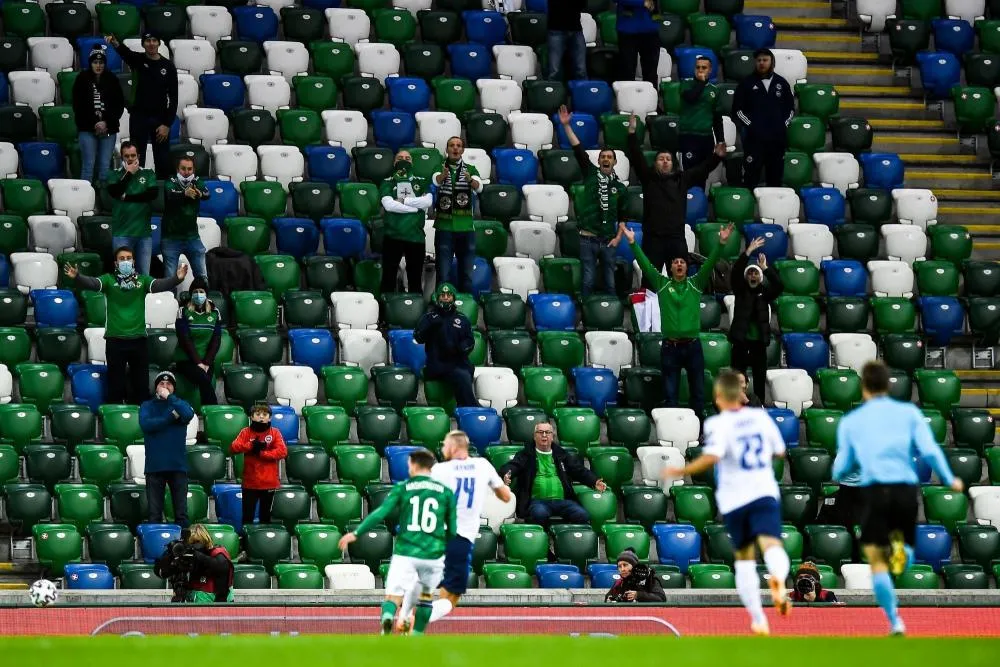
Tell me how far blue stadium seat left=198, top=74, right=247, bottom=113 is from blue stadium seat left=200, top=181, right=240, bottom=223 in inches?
60.4

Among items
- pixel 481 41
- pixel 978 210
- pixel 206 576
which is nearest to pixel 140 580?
pixel 206 576

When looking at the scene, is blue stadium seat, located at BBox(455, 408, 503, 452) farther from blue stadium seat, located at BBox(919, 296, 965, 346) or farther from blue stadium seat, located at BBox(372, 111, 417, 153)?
blue stadium seat, located at BBox(919, 296, 965, 346)

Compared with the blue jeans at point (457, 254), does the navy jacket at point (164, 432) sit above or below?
below

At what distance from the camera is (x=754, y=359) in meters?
22.0

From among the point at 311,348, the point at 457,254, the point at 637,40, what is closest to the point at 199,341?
the point at 311,348

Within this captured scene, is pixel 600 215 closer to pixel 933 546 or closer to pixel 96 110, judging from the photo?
pixel 933 546

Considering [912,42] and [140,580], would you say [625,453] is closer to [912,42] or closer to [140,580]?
[140,580]

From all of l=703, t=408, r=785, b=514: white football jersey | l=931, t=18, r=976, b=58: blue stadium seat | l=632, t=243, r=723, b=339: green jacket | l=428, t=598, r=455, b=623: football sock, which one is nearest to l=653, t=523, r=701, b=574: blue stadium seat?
l=632, t=243, r=723, b=339: green jacket

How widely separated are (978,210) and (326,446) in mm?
10222

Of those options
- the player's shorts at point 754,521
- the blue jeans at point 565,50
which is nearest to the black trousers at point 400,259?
the blue jeans at point 565,50

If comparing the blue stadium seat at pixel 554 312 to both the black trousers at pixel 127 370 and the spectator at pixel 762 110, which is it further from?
the black trousers at pixel 127 370

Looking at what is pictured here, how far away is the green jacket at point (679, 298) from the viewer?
21500 millimetres

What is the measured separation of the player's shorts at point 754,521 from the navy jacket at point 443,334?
→ 25.0ft

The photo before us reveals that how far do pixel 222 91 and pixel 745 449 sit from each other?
1228 cm
